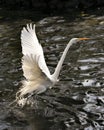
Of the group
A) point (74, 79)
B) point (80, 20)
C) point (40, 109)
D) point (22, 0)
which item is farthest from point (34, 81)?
point (22, 0)

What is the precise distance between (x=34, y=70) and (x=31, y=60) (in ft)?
1.33

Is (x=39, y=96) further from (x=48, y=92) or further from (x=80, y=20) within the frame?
(x=80, y=20)

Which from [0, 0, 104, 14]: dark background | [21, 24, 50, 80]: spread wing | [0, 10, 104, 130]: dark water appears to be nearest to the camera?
[21, 24, 50, 80]: spread wing

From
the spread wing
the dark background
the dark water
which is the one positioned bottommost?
the dark water

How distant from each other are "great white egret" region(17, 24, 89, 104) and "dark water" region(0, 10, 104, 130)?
550mm

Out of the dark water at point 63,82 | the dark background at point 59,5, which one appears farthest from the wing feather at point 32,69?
the dark background at point 59,5

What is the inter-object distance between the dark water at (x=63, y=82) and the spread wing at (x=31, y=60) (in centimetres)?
87

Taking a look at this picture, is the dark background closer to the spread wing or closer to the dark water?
the dark water

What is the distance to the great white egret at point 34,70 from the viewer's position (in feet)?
26.1

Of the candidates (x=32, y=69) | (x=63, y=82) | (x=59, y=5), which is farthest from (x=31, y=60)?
(x=59, y=5)

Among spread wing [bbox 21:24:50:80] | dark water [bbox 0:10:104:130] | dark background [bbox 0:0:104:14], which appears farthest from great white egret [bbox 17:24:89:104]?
dark background [bbox 0:0:104:14]

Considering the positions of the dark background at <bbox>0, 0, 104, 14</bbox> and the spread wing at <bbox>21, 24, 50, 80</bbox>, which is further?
the dark background at <bbox>0, 0, 104, 14</bbox>

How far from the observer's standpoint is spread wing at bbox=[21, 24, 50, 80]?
7.86m

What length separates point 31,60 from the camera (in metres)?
7.84
